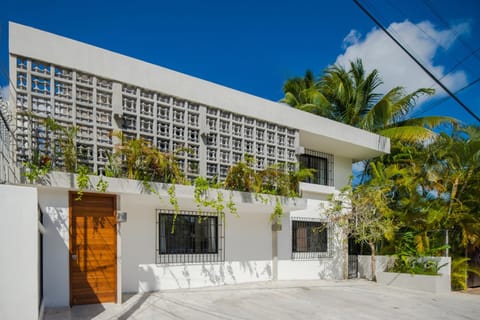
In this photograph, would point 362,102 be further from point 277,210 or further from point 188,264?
point 188,264

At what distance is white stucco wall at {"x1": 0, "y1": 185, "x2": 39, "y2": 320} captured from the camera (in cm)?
465

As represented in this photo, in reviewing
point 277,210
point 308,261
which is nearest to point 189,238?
point 277,210

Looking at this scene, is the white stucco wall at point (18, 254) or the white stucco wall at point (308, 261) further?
the white stucco wall at point (308, 261)

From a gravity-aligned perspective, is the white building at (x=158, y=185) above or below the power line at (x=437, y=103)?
below

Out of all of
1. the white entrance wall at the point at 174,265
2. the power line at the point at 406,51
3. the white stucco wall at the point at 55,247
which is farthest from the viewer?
the white entrance wall at the point at 174,265

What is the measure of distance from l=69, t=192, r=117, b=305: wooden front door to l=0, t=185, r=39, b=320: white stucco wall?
2.23m

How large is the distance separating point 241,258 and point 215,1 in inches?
274

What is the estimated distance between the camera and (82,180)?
6.95 m

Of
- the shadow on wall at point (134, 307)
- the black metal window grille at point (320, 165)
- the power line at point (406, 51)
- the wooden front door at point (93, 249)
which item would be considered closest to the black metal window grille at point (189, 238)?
the shadow on wall at point (134, 307)

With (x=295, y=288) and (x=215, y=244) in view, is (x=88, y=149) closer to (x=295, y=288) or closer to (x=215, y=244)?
(x=215, y=244)

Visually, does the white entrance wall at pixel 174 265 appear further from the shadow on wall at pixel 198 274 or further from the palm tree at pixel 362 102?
the palm tree at pixel 362 102

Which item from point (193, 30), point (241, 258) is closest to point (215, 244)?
point (241, 258)

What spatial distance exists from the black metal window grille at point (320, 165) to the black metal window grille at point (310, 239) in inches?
60.9

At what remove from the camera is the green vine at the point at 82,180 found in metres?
6.93
